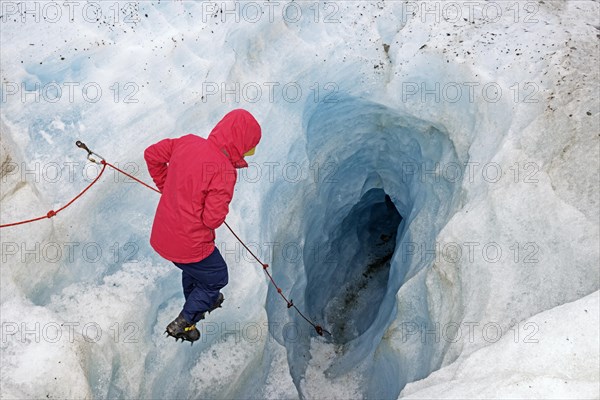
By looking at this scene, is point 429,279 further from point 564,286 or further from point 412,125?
point 412,125

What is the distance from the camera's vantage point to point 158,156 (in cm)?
338

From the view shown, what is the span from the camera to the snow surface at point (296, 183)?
3.47m

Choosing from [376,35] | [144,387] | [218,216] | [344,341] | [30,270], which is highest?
[376,35]

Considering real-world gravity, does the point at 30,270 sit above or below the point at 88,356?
above

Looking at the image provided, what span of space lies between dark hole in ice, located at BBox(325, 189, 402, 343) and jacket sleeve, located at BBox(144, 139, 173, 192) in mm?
3755

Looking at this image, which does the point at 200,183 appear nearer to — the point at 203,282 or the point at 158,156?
the point at 158,156

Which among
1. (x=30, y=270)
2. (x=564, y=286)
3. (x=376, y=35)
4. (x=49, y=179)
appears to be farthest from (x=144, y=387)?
(x=376, y=35)

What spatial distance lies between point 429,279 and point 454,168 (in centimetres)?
100

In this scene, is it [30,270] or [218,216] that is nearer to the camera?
[218,216]

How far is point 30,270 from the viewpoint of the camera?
3.80 m

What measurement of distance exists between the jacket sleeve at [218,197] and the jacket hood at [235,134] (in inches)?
4.9

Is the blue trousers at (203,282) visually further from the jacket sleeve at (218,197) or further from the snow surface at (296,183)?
the snow surface at (296,183)

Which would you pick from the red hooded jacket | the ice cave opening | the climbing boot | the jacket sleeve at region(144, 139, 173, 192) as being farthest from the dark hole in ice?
the red hooded jacket

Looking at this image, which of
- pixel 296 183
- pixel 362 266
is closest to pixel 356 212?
pixel 362 266
